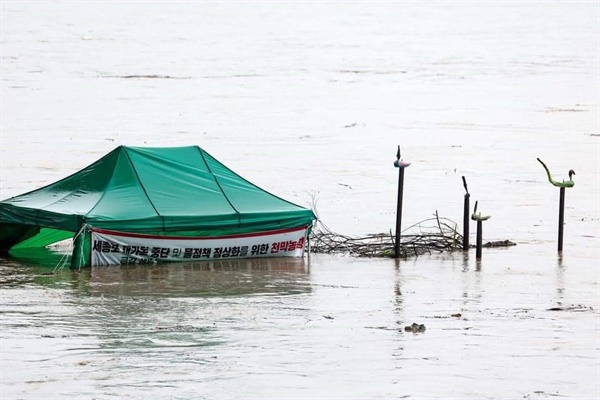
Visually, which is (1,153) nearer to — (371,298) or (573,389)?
(371,298)

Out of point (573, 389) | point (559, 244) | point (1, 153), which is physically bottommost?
point (573, 389)

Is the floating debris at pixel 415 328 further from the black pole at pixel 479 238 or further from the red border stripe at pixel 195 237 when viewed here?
the black pole at pixel 479 238

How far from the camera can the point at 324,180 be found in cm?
3653

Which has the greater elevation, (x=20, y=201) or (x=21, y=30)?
(x=21, y=30)

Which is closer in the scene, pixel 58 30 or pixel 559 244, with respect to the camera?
pixel 559 244

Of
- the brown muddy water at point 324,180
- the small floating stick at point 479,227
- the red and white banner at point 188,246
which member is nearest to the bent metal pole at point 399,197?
the brown muddy water at point 324,180

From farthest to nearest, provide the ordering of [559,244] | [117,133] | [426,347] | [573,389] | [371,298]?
[117,133] < [559,244] < [371,298] < [426,347] < [573,389]

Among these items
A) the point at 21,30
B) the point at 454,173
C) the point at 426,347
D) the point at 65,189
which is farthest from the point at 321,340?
the point at 21,30

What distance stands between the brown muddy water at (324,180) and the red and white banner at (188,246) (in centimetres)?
30

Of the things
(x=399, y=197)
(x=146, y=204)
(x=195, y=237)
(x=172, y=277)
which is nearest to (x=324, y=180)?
(x=399, y=197)

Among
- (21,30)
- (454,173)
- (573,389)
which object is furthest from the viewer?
(21,30)

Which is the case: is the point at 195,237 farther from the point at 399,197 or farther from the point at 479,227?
the point at 479,227

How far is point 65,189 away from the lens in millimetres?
23672

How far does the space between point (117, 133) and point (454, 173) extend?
1242cm
